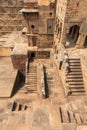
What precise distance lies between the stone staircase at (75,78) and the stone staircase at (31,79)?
14.1 ft

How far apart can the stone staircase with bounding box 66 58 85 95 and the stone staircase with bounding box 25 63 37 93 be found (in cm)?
429

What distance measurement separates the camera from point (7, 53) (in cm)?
2002

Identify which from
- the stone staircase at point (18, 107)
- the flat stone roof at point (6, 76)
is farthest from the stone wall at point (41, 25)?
the stone staircase at point (18, 107)

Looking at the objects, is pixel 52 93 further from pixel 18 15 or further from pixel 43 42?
pixel 18 15

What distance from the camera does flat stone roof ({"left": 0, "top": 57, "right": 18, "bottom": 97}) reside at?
42.6 ft

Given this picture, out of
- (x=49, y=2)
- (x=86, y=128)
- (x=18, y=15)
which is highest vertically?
(x=49, y=2)

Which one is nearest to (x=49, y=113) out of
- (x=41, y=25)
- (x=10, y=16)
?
(x=41, y=25)

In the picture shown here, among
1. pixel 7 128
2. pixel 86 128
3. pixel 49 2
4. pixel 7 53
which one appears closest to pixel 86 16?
pixel 49 2

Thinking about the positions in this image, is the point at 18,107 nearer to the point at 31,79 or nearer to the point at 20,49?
the point at 31,79

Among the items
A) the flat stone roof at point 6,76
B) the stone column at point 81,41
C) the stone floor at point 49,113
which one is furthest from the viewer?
the stone column at point 81,41

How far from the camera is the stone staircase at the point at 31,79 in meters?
13.6

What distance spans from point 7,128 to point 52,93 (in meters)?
4.86

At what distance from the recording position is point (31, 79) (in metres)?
14.3

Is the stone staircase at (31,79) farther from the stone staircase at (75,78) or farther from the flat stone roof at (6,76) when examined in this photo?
the stone staircase at (75,78)
